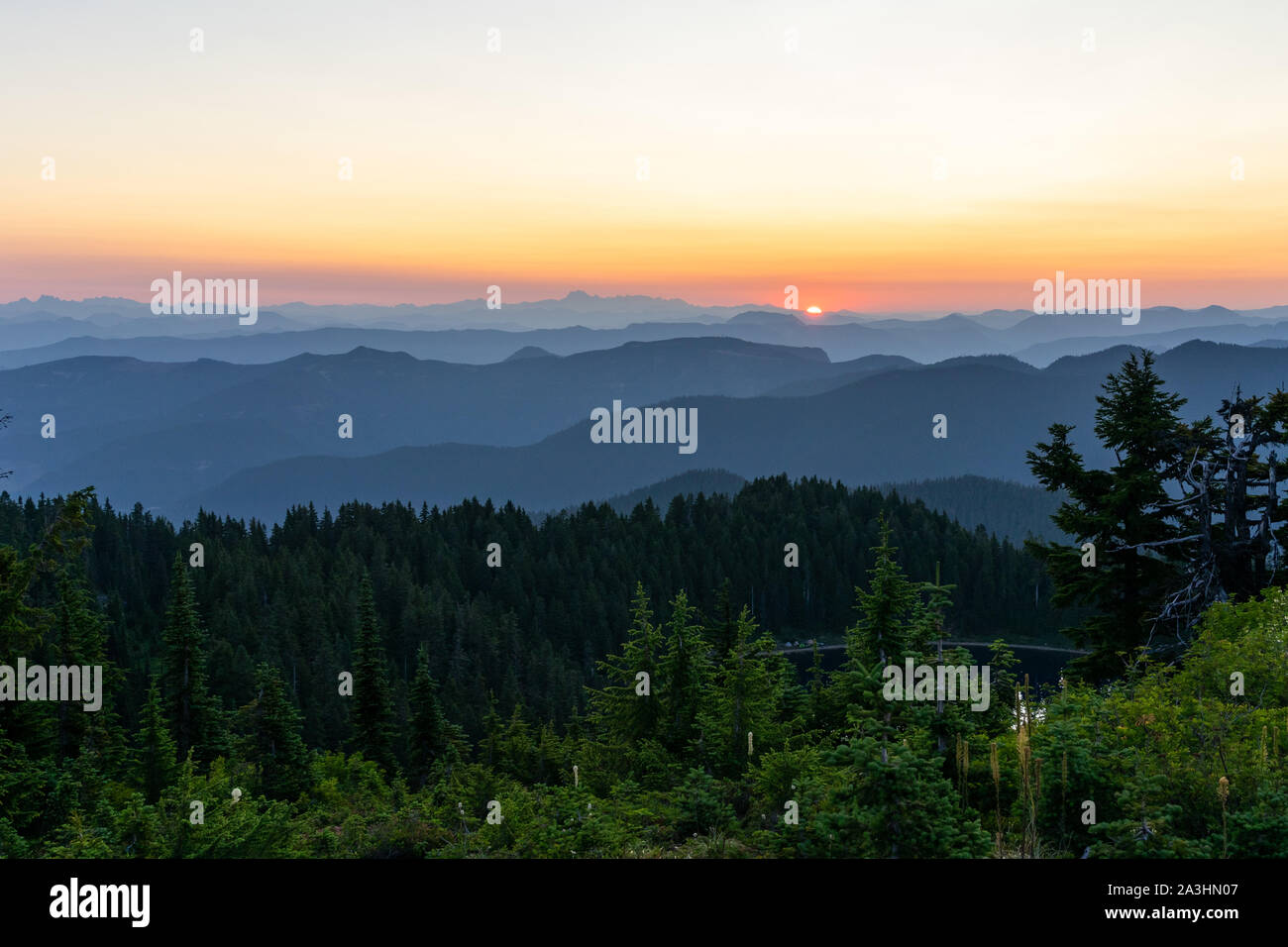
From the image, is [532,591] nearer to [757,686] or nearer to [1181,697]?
[757,686]

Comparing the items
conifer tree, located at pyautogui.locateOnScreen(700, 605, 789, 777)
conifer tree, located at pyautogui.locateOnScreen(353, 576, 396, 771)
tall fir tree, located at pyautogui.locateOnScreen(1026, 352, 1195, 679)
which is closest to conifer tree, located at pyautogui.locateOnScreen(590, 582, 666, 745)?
conifer tree, located at pyautogui.locateOnScreen(700, 605, 789, 777)

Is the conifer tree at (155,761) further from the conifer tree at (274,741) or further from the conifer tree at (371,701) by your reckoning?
the conifer tree at (371,701)

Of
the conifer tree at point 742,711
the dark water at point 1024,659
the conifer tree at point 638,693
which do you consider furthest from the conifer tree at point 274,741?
the dark water at point 1024,659

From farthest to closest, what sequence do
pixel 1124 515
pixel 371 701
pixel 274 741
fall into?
pixel 371 701, pixel 274 741, pixel 1124 515

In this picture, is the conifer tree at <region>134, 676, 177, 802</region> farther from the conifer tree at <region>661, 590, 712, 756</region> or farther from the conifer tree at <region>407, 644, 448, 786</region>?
the conifer tree at <region>661, 590, 712, 756</region>

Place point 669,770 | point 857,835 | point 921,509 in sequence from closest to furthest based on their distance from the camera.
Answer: point 857,835 → point 669,770 → point 921,509

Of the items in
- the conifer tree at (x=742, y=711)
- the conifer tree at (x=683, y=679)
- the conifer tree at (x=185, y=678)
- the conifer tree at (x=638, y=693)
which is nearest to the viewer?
the conifer tree at (x=742, y=711)

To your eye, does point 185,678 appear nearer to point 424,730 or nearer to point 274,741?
point 274,741

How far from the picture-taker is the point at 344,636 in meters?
110

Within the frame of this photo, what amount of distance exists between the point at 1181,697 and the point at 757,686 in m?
12.0

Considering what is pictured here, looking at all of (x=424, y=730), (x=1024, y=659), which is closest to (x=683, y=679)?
(x=424, y=730)

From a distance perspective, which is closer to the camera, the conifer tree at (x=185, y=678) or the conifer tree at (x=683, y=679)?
the conifer tree at (x=683, y=679)

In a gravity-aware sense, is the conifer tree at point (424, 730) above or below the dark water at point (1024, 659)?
above
